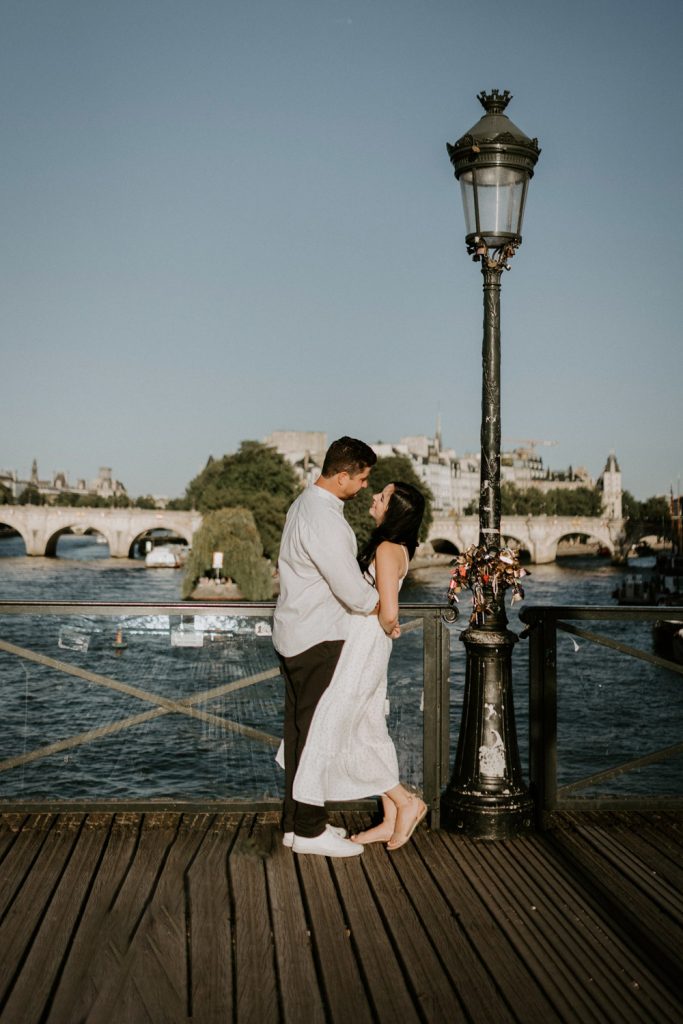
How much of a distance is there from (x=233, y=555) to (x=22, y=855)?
1684 inches

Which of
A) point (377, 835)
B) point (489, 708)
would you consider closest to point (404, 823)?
point (377, 835)

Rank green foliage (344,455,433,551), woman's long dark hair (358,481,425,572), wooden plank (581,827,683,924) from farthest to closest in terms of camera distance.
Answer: green foliage (344,455,433,551) < woman's long dark hair (358,481,425,572) < wooden plank (581,827,683,924)

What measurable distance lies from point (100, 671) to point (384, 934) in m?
2.05

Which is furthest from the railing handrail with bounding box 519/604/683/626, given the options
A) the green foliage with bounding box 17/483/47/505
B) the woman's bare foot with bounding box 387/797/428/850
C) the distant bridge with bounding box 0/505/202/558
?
the green foliage with bounding box 17/483/47/505

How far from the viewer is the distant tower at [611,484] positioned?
549ft

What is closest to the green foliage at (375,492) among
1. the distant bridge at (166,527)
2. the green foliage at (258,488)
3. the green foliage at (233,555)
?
the green foliage at (258,488)

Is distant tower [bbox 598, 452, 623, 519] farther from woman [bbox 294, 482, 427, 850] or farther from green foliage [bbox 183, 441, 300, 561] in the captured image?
woman [bbox 294, 482, 427, 850]

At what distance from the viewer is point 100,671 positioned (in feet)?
17.5

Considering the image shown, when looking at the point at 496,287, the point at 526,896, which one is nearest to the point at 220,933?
the point at 526,896

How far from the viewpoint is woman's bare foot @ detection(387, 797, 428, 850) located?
4.81m

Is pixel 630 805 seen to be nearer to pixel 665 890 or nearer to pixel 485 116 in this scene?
pixel 665 890

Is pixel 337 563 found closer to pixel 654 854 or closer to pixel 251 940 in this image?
pixel 251 940

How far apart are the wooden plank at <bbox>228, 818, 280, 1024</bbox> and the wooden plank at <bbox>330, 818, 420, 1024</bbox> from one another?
29cm

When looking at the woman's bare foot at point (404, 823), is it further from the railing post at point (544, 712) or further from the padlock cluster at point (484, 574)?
the padlock cluster at point (484, 574)
